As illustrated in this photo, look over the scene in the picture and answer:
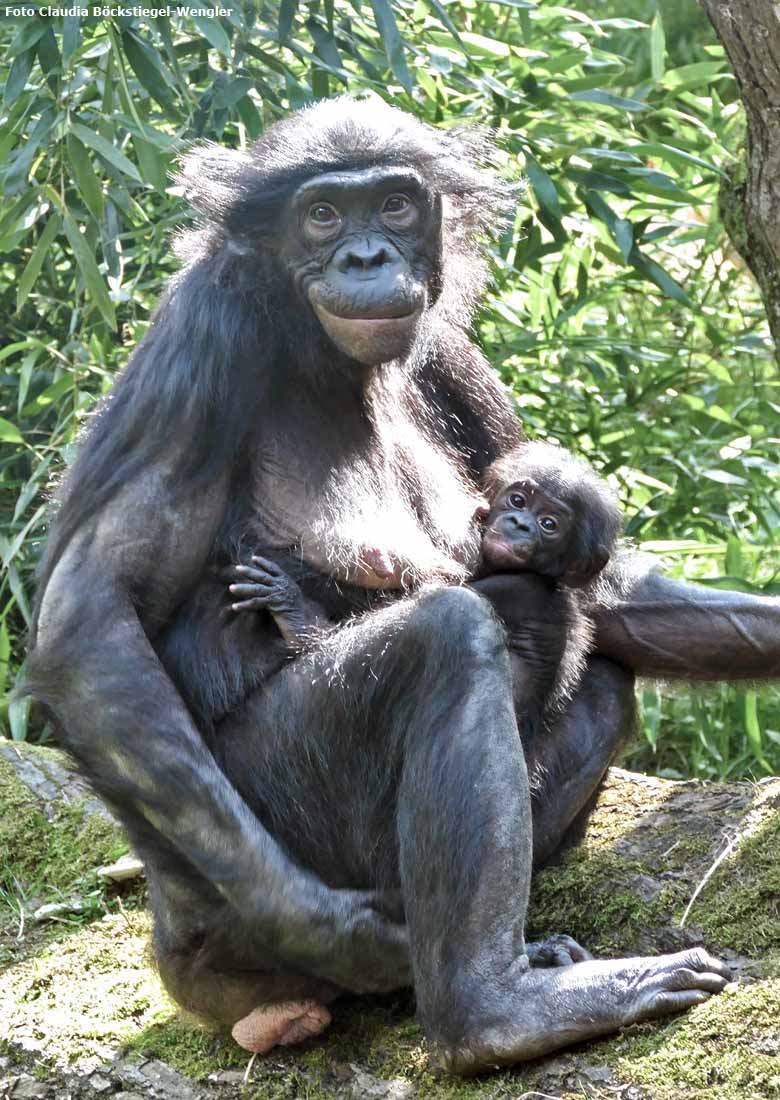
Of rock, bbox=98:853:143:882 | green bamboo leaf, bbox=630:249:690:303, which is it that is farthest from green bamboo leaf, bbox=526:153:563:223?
rock, bbox=98:853:143:882

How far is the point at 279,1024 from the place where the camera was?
3.94 meters

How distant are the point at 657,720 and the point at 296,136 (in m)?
2.96

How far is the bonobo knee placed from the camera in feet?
11.8

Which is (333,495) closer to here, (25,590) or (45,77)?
(45,77)

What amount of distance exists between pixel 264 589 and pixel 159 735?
0.50 meters

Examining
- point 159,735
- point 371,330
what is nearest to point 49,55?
point 371,330

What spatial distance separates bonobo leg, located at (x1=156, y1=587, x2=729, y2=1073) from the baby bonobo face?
0.69 meters

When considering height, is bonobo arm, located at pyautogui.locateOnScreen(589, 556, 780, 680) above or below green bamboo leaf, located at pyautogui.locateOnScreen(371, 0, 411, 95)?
below

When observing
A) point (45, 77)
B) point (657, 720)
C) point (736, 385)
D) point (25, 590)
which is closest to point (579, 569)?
point (657, 720)

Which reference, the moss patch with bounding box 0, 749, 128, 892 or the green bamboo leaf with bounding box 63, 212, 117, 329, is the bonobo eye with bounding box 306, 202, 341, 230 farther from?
the moss patch with bounding box 0, 749, 128, 892

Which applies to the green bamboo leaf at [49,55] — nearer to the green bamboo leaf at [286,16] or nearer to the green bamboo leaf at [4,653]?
the green bamboo leaf at [286,16]

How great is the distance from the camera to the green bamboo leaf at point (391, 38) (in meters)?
5.18

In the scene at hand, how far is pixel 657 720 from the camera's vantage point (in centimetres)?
616

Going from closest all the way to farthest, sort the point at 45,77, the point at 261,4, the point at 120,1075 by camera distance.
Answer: the point at 120,1075 < the point at 45,77 < the point at 261,4
